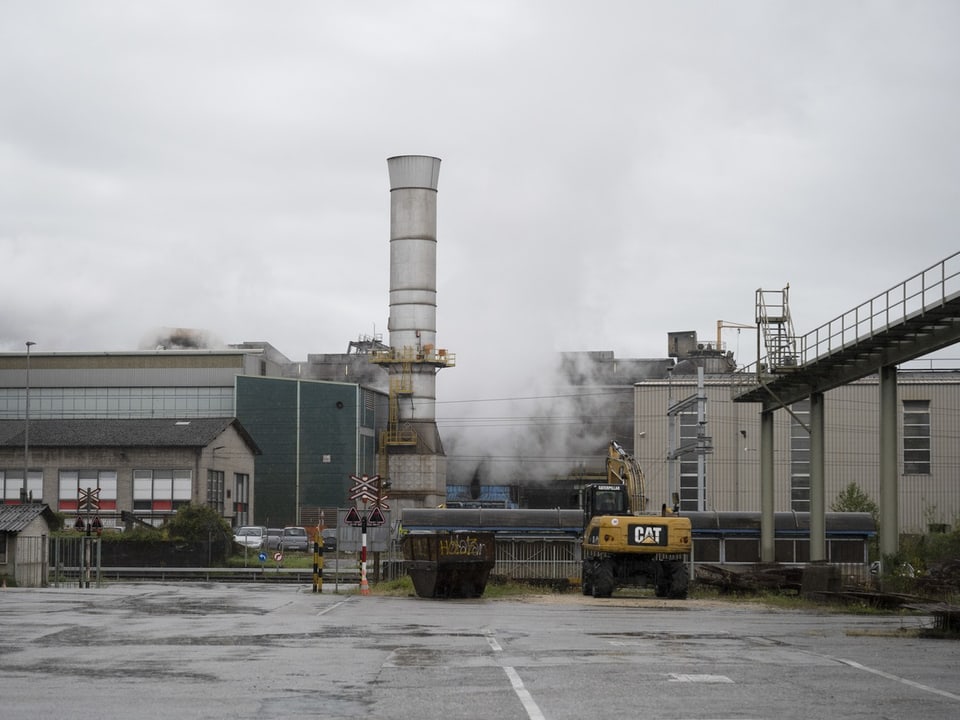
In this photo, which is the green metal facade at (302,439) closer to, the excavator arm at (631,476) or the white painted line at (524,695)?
the excavator arm at (631,476)

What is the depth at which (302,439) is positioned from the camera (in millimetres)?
82875

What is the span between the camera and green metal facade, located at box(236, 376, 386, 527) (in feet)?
269

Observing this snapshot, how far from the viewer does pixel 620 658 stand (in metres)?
15.0

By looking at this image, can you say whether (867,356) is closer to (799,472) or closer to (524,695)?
(524,695)

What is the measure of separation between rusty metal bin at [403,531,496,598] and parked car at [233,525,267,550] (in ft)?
116

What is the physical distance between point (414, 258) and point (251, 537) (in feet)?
66.2

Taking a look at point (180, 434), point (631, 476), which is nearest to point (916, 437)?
point (631, 476)

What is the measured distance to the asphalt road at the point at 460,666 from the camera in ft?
34.6

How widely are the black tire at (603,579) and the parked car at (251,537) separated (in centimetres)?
3566

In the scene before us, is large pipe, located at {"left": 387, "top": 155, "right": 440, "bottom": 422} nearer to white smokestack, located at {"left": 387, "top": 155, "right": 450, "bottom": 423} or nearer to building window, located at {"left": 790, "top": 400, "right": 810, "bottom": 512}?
white smokestack, located at {"left": 387, "top": 155, "right": 450, "bottom": 423}

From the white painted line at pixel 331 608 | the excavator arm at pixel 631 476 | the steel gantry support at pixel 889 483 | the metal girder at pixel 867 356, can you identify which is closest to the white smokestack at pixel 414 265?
the metal girder at pixel 867 356

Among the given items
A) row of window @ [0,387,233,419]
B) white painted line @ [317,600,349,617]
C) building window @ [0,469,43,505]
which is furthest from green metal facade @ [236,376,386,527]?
white painted line @ [317,600,349,617]

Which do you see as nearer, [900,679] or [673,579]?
[900,679]

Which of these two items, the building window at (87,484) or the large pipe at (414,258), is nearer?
the building window at (87,484)
